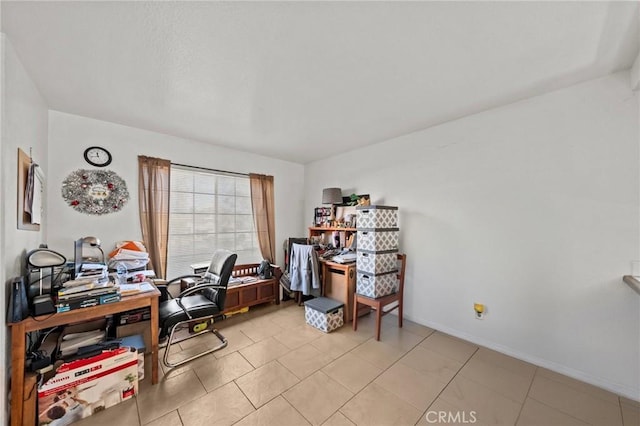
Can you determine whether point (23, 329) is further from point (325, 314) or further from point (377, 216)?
point (377, 216)

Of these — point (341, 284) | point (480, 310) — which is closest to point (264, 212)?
point (341, 284)

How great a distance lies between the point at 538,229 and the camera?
211 cm

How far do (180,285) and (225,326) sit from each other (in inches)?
35.7

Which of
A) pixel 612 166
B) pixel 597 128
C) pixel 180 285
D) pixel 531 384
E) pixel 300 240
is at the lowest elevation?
pixel 531 384

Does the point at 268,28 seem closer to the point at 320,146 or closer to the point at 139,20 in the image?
the point at 139,20

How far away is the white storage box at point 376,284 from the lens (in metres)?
2.65

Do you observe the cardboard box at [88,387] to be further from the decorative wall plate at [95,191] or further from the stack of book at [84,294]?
the decorative wall plate at [95,191]

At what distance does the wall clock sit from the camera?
2572mm

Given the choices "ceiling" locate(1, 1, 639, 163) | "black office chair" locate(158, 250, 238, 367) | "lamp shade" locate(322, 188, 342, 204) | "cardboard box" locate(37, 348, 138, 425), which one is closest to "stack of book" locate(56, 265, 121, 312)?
"cardboard box" locate(37, 348, 138, 425)

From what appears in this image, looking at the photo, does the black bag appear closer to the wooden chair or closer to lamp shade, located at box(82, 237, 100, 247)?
the wooden chair

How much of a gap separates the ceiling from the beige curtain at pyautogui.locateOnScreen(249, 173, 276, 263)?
153 centimetres

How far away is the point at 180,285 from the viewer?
316cm

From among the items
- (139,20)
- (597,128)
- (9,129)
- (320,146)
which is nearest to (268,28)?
(139,20)
